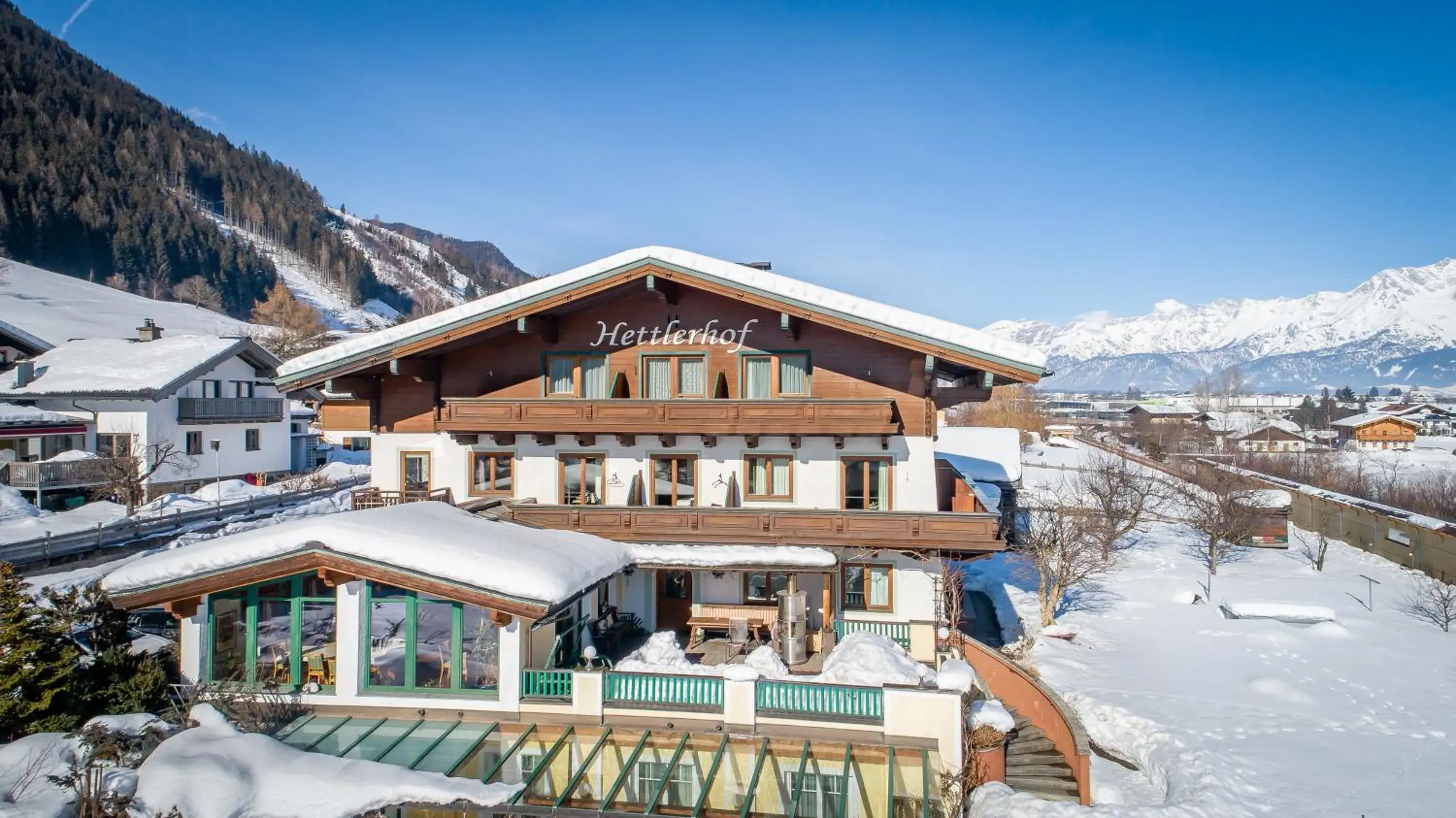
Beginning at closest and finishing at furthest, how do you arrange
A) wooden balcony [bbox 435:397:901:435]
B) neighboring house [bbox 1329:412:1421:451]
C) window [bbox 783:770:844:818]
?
window [bbox 783:770:844:818], wooden balcony [bbox 435:397:901:435], neighboring house [bbox 1329:412:1421:451]

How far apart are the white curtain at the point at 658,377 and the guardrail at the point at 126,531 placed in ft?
56.5

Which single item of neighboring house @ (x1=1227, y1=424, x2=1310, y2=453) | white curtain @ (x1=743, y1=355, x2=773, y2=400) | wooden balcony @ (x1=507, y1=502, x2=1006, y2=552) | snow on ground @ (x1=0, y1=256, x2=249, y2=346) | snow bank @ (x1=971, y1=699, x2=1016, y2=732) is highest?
snow on ground @ (x1=0, y1=256, x2=249, y2=346)

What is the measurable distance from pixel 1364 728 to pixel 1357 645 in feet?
21.9

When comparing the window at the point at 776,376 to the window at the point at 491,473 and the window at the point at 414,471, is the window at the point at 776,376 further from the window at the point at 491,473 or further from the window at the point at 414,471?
the window at the point at 414,471

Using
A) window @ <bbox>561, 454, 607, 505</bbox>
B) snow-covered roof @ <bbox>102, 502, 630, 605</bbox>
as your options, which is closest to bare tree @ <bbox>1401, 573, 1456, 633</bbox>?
window @ <bbox>561, 454, 607, 505</bbox>

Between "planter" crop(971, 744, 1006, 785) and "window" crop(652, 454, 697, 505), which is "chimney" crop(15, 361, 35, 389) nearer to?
"window" crop(652, 454, 697, 505)

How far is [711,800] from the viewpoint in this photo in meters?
12.1

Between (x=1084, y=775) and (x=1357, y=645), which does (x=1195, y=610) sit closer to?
(x=1357, y=645)

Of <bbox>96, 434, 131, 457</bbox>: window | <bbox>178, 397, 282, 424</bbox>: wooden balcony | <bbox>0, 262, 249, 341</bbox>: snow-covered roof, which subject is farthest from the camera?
<bbox>0, 262, 249, 341</bbox>: snow-covered roof

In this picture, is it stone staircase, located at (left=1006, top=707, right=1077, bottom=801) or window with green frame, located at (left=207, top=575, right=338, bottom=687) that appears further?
window with green frame, located at (left=207, top=575, right=338, bottom=687)

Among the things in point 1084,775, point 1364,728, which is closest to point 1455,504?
point 1364,728

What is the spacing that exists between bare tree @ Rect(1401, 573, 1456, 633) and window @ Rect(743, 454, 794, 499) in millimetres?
19958

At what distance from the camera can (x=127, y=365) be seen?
126 ft

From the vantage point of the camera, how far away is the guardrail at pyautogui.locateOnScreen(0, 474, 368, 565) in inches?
907
